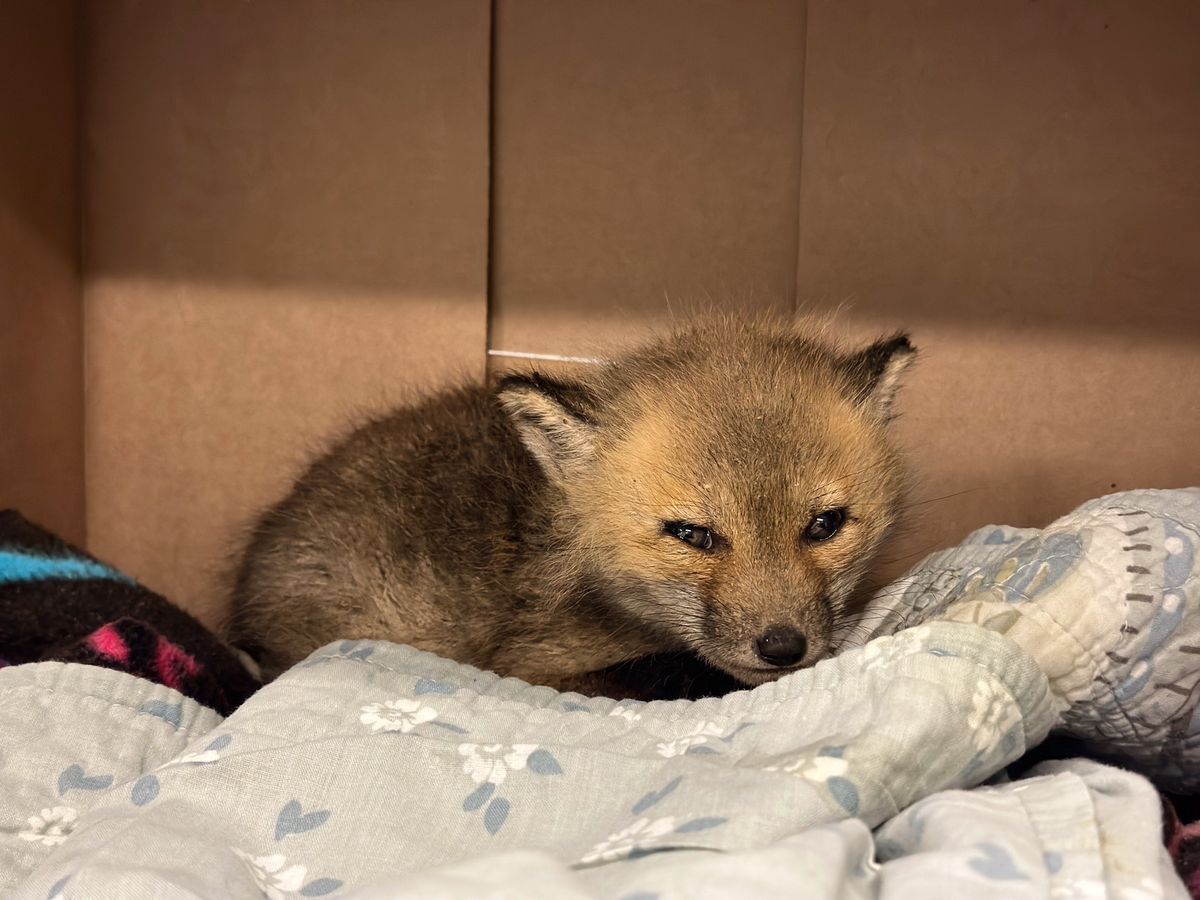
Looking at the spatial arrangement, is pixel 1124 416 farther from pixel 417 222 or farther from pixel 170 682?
pixel 170 682

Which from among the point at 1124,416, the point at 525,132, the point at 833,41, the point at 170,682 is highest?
the point at 833,41

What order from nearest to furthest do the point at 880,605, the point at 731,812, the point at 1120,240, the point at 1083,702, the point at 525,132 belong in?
the point at 731,812 < the point at 1083,702 < the point at 880,605 < the point at 1120,240 < the point at 525,132

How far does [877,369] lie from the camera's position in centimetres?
238

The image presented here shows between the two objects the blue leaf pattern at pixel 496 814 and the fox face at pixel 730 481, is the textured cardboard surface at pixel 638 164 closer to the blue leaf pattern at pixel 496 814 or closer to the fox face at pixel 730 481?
the fox face at pixel 730 481

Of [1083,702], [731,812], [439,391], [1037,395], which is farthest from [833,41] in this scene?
[731,812]

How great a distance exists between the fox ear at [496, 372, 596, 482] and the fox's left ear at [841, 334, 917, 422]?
22.1 inches

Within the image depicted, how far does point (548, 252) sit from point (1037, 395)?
4.43 ft

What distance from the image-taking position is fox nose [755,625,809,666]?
200cm

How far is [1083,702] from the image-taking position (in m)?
1.78

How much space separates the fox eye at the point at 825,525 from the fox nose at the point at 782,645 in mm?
234

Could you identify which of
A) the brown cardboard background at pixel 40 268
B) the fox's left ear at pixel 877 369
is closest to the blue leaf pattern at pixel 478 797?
the fox's left ear at pixel 877 369

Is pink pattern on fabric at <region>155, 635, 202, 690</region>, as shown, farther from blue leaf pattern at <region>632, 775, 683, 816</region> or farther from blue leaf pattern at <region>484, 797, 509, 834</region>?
blue leaf pattern at <region>632, 775, 683, 816</region>

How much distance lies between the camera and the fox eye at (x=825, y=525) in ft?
7.11

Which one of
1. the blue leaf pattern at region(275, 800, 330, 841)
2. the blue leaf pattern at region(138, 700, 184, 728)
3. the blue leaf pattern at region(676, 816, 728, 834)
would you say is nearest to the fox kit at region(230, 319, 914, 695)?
the blue leaf pattern at region(138, 700, 184, 728)
